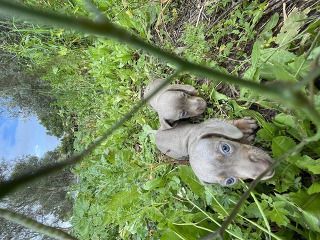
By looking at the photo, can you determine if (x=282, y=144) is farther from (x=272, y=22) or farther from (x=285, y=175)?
(x=272, y=22)

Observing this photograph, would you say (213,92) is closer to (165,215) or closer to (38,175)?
(165,215)

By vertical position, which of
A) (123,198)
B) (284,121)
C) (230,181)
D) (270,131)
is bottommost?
(123,198)

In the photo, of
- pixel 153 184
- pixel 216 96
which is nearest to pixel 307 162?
pixel 216 96

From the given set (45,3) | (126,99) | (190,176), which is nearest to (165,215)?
(190,176)

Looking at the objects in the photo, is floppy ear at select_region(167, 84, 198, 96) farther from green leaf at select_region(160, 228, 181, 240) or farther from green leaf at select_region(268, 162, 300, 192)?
green leaf at select_region(160, 228, 181, 240)

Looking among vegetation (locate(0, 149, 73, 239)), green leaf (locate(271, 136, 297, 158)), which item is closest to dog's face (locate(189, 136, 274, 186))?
green leaf (locate(271, 136, 297, 158))

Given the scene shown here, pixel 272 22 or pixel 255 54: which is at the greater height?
pixel 272 22

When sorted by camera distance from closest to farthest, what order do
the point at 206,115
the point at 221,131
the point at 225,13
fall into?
the point at 221,131 < the point at 225,13 < the point at 206,115
